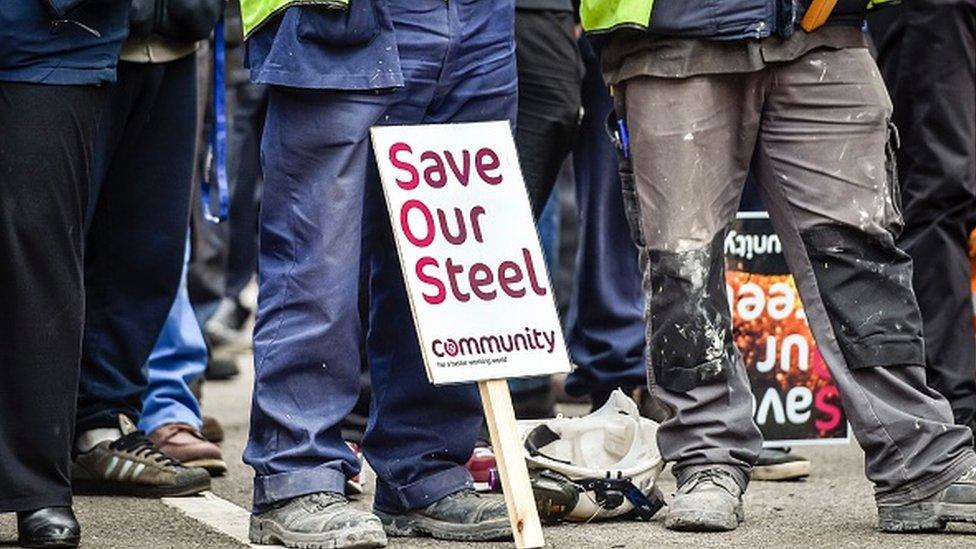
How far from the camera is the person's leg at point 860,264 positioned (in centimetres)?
468

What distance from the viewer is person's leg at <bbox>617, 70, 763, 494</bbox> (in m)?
4.79

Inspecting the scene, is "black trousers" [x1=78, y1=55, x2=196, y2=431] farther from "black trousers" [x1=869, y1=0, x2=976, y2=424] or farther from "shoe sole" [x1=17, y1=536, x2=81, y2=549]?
"black trousers" [x1=869, y1=0, x2=976, y2=424]

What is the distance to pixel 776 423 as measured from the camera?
5.84 metres

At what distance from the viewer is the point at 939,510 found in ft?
15.3

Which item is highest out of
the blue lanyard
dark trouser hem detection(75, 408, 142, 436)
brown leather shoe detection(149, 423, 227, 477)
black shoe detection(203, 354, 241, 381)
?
the blue lanyard

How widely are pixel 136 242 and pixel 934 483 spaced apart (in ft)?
7.39

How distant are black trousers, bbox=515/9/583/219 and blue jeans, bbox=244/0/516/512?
1247mm

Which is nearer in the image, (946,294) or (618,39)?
(618,39)

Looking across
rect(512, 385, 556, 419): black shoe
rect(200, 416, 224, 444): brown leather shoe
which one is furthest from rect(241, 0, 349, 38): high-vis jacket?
rect(512, 385, 556, 419): black shoe

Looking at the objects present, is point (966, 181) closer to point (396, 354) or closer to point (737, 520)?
point (737, 520)

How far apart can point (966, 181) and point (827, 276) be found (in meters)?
1.12

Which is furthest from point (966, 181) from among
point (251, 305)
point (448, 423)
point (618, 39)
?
point (251, 305)

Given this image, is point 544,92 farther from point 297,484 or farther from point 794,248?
point 297,484

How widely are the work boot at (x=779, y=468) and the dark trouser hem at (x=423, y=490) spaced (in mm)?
1287
